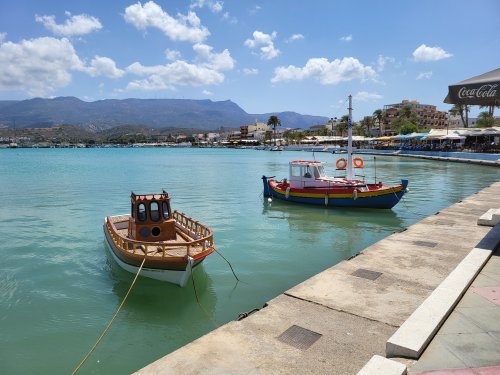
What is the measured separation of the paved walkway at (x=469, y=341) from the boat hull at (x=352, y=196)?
16.1 metres

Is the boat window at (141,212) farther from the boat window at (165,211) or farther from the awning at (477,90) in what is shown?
the awning at (477,90)

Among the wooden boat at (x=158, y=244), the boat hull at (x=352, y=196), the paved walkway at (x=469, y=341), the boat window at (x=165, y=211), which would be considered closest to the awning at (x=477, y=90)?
the paved walkway at (x=469, y=341)

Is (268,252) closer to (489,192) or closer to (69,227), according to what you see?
(69,227)

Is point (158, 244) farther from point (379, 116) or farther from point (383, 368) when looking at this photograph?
point (379, 116)

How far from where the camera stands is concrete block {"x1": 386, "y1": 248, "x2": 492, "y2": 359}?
17.9 feet

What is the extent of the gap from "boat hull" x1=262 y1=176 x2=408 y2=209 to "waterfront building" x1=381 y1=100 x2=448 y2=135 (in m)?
139

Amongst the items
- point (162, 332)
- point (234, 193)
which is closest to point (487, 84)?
point (162, 332)

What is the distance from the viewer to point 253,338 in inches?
268

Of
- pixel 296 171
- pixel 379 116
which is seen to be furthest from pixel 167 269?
pixel 379 116

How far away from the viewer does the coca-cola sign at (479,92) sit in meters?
7.87

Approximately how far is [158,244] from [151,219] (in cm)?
231

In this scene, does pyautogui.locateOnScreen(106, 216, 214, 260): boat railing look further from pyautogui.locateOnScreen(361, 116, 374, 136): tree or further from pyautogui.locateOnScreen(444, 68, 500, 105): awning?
pyautogui.locateOnScreen(361, 116, 374, 136): tree

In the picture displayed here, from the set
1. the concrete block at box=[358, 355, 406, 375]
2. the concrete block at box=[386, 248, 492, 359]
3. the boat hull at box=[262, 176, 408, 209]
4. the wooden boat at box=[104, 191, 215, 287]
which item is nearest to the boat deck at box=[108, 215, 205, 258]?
the wooden boat at box=[104, 191, 215, 287]

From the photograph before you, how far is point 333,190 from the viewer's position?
2414 cm
